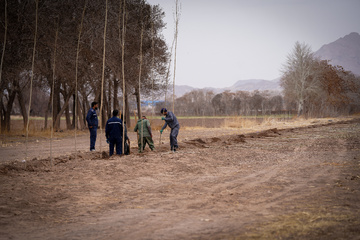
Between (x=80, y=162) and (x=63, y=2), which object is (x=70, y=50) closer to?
(x=63, y=2)

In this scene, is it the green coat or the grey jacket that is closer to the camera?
the green coat

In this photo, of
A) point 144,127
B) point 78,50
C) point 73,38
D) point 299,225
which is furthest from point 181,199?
point 73,38

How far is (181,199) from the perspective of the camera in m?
5.95

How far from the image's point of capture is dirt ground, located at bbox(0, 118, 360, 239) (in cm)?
423

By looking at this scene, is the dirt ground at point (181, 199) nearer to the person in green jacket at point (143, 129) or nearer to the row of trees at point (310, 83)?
the person in green jacket at point (143, 129)

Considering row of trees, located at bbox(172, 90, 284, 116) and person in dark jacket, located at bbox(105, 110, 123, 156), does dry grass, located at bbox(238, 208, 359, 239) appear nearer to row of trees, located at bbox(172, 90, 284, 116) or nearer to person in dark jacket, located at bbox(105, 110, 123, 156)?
person in dark jacket, located at bbox(105, 110, 123, 156)

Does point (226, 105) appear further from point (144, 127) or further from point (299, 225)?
point (299, 225)

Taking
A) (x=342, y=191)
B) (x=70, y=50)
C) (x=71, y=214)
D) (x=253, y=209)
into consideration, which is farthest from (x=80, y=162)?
(x=70, y=50)

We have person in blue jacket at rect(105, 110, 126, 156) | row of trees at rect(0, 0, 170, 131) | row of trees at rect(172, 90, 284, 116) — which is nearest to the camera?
person in blue jacket at rect(105, 110, 126, 156)

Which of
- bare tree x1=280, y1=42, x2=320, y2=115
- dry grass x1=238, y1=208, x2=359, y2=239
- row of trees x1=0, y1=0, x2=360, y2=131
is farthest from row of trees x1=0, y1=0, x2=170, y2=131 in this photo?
bare tree x1=280, y1=42, x2=320, y2=115

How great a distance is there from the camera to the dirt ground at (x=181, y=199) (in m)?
4.23

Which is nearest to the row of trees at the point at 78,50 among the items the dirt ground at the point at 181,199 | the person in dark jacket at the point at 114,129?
the person in dark jacket at the point at 114,129

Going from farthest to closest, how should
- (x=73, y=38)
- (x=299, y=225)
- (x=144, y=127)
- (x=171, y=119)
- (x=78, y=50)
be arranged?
(x=73, y=38)
(x=78, y=50)
(x=171, y=119)
(x=144, y=127)
(x=299, y=225)

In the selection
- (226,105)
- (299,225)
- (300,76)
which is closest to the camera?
(299,225)
